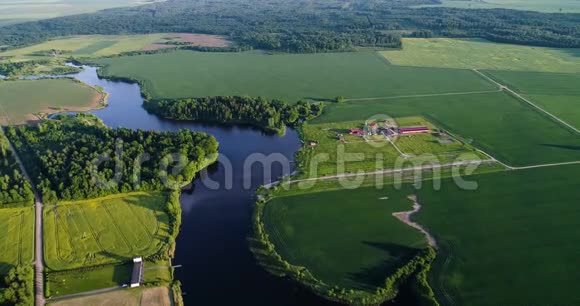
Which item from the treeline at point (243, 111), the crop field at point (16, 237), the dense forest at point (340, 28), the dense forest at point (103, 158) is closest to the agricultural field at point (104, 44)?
the dense forest at point (340, 28)

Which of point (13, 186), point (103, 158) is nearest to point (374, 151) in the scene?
point (103, 158)

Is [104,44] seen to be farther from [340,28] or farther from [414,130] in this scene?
[414,130]

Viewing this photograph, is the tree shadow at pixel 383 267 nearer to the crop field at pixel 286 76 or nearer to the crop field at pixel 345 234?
the crop field at pixel 345 234

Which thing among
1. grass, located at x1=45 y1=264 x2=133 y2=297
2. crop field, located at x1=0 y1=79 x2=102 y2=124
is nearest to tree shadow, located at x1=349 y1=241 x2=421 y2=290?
grass, located at x1=45 y1=264 x2=133 y2=297

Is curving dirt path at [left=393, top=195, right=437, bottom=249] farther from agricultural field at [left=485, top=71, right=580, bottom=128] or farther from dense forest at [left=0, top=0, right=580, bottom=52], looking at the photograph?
dense forest at [left=0, top=0, right=580, bottom=52]

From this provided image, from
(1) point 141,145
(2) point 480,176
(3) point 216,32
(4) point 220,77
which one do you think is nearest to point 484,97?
(2) point 480,176
